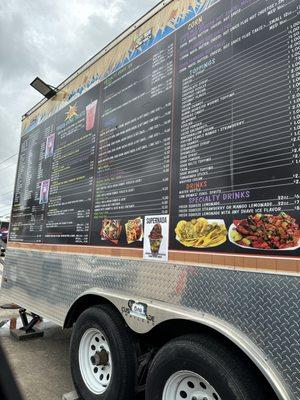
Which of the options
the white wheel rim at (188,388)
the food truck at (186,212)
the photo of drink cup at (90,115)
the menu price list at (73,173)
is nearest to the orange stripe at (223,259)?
the food truck at (186,212)

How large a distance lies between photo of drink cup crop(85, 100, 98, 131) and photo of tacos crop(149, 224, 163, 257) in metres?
1.81

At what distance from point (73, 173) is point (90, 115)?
71 cm

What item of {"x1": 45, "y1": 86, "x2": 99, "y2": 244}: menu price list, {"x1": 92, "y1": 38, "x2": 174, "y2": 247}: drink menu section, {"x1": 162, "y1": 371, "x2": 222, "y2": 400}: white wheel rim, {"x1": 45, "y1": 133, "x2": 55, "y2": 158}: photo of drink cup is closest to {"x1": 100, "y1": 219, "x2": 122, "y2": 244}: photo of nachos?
{"x1": 92, "y1": 38, "x2": 174, "y2": 247}: drink menu section

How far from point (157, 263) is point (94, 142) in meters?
1.84

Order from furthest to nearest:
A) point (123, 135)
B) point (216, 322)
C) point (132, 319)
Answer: point (123, 135) < point (132, 319) < point (216, 322)

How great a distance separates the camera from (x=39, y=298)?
4926mm

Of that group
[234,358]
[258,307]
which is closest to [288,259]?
[258,307]

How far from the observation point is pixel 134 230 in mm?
3498

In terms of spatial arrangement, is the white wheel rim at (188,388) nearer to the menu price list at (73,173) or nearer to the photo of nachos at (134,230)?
the photo of nachos at (134,230)

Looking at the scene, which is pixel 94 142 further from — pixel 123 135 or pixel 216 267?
pixel 216 267

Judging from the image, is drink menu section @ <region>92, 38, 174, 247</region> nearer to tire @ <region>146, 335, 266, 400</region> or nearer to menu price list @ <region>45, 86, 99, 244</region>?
menu price list @ <region>45, 86, 99, 244</region>

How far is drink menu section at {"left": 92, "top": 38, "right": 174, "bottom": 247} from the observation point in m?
3.39

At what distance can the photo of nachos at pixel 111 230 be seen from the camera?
371 centimetres

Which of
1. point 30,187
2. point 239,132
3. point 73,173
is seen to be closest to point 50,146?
point 30,187
